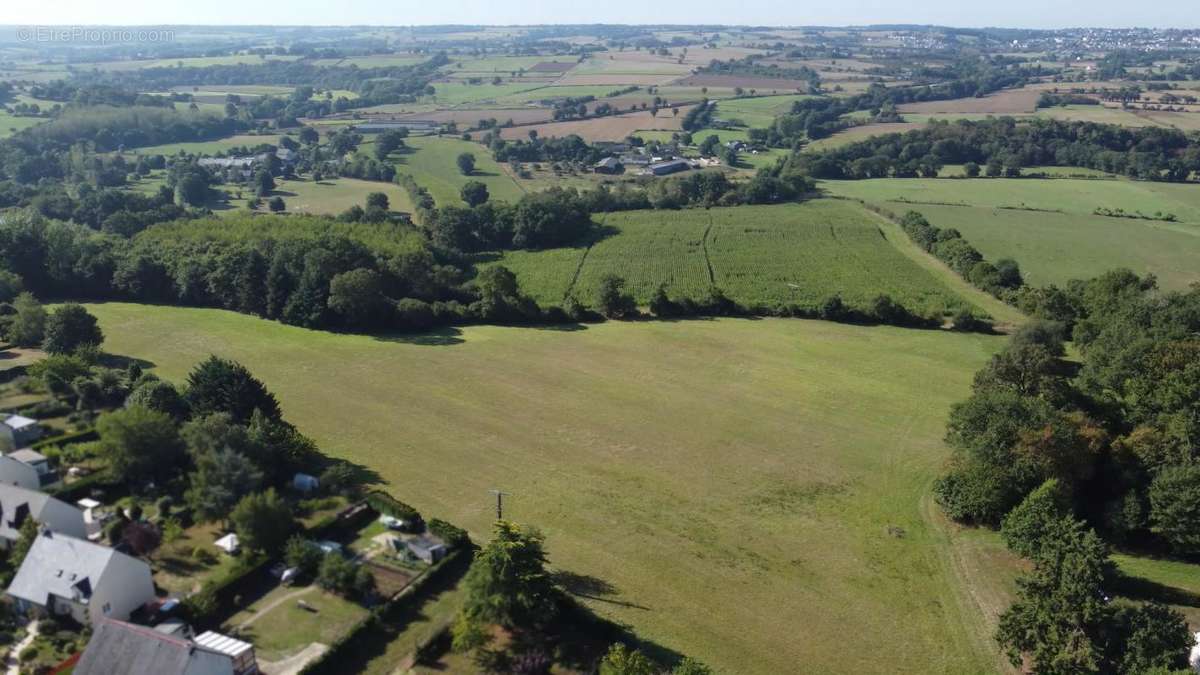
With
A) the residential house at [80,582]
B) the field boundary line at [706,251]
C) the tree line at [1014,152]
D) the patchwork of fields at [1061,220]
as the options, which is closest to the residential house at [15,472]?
the residential house at [80,582]

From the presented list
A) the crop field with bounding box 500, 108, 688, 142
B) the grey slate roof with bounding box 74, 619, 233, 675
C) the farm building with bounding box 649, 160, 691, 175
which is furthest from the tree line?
the grey slate roof with bounding box 74, 619, 233, 675

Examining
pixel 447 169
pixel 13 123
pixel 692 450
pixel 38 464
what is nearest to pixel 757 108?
pixel 447 169

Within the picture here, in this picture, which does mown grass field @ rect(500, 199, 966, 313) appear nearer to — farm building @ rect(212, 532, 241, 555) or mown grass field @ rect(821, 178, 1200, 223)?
mown grass field @ rect(821, 178, 1200, 223)

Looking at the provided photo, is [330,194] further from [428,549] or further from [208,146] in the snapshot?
[428,549]

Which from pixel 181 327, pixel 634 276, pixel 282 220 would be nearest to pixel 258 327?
pixel 181 327

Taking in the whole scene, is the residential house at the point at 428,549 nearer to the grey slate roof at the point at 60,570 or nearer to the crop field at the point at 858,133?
the grey slate roof at the point at 60,570
